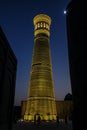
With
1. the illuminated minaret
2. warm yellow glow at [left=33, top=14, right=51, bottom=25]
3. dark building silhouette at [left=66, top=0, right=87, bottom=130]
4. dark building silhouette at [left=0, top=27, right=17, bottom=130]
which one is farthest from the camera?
warm yellow glow at [left=33, top=14, right=51, bottom=25]

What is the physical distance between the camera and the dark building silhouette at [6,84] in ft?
24.1

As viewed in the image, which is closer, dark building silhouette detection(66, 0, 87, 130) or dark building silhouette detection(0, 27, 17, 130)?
dark building silhouette detection(66, 0, 87, 130)

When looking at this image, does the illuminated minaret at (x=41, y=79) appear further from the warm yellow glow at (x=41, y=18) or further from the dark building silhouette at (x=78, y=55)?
the dark building silhouette at (x=78, y=55)

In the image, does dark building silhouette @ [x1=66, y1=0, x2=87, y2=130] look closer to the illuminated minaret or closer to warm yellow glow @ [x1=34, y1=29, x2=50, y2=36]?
the illuminated minaret

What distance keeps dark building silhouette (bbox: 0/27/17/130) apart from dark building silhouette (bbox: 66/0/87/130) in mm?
2716

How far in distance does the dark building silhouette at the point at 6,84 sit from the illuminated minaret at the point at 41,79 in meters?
9.90

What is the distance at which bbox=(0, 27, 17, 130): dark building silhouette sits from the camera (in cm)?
734

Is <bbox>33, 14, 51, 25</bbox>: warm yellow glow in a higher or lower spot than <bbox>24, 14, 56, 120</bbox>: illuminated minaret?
higher

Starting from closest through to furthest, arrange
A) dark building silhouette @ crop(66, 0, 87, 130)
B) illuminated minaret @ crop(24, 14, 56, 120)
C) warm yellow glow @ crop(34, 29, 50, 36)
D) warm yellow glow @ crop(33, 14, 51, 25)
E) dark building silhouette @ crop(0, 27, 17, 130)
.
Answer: dark building silhouette @ crop(66, 0, 87, 130)
dark building silhouette @ crop(0, 27, 17, 130)
illuminated minaret @ crop(24, 14, 56, 120)
warm yellow glow @ crop(34, 29, 50, 36)
warm yellow glow @ crop(33, 14, 51, 25)

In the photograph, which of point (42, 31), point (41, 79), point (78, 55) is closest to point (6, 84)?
point (78, 55)

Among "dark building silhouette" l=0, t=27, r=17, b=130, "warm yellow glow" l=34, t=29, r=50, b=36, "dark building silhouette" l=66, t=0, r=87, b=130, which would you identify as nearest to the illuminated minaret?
"warm yellow glow" l=34, t=29, r=50, b=36

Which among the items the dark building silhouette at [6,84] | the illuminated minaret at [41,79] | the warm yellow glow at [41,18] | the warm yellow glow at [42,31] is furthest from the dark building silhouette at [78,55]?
the warm yellow glow at [41,18]

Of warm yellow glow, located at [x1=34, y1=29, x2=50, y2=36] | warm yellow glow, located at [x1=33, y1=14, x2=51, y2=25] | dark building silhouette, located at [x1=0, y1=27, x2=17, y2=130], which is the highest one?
warm yellow glow, located at [x1=33, y1=14, x2=51, y2=25]

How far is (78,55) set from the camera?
6492mm
